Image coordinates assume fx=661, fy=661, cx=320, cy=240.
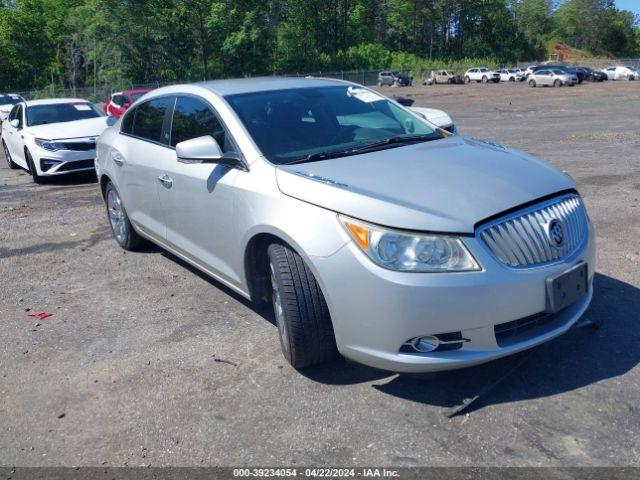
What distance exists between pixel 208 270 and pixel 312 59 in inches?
2943

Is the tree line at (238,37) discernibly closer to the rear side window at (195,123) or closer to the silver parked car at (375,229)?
the rear side window at (195,123)

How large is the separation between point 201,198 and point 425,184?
66.9 inches

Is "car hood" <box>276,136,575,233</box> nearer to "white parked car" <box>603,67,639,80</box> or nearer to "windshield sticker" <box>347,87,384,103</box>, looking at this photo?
"windshield sticker" <box>347,87,384,103</box>

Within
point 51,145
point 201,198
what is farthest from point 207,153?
point 51,145

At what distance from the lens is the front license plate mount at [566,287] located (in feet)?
11.1

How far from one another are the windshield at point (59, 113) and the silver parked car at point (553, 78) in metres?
43.7

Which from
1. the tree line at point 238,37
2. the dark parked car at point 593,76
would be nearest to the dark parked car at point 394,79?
the tree line at point 238,37

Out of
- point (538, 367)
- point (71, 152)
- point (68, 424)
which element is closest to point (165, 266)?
point (68, 424)

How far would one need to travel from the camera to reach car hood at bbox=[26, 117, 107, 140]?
443 inches

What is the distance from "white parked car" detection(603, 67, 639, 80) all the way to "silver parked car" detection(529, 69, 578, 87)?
32.6ft

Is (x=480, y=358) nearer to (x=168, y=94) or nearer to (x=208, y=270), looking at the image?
(x=208, y=270)

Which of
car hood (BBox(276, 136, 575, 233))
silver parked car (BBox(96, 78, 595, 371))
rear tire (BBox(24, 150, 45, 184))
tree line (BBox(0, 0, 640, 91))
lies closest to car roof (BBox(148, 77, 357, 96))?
silver parked car (BBox(96, 78, 595, 371))

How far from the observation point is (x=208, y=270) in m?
4.80

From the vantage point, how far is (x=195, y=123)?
16.3ft
